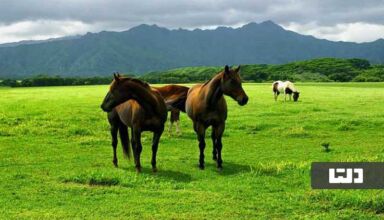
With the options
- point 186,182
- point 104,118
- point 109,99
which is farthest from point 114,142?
point 104,118

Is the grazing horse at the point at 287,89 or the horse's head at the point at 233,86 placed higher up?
the horse's head at the point at 233,86

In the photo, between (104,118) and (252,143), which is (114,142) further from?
(104,118)

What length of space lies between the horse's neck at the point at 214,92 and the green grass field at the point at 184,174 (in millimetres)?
2072

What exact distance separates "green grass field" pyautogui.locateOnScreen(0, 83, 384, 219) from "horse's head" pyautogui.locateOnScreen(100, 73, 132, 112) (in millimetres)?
1949

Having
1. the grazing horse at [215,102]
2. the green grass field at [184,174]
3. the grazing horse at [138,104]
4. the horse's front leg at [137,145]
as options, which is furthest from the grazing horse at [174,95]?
the horse's front leg at [137,145]

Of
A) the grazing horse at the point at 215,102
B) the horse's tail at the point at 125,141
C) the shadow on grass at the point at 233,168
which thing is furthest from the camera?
the horse's tail at the point at 125,141

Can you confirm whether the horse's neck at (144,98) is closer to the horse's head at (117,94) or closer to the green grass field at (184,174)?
the horse's head at (117,94)

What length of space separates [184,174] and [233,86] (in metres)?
2.92

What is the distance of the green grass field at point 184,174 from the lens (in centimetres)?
982

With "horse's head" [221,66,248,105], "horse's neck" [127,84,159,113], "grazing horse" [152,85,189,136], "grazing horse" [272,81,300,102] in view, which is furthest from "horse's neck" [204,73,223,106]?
"grazing horse" [272,81,300,102]

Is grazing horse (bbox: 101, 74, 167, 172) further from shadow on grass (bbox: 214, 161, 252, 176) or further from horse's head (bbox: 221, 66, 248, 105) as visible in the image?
shadow on grass (bbox: 214, 161, 252, 176)

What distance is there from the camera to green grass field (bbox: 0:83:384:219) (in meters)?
9.82

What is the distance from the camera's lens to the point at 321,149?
18125 millimetres

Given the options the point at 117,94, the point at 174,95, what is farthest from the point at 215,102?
the point at 174,95
